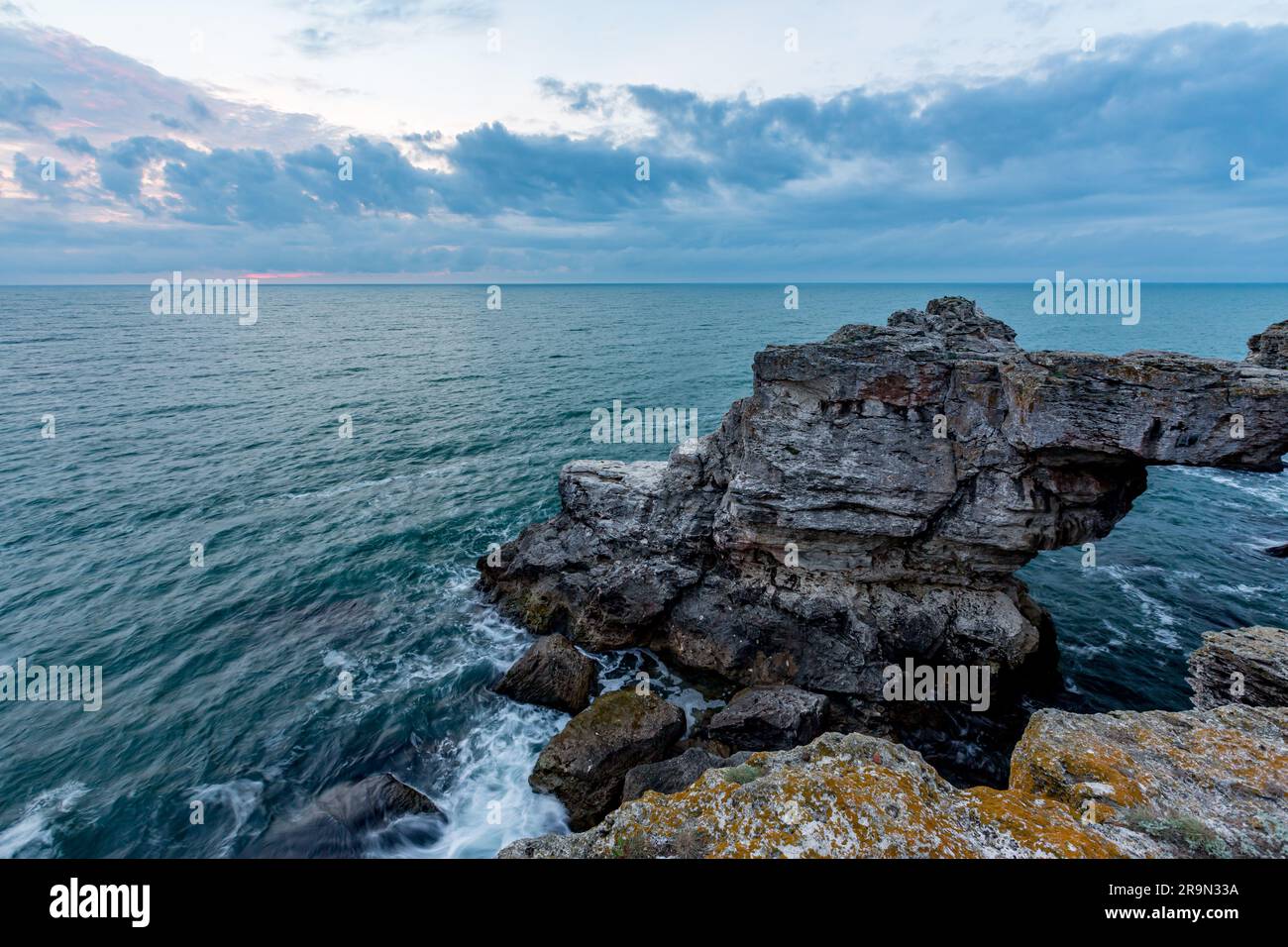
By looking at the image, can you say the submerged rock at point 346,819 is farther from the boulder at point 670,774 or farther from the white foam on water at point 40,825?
the boulder at point 670,774

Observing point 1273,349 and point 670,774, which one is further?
point 1273,349

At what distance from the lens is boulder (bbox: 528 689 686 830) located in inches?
837

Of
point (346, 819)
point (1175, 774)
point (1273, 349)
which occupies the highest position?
point (1273, 349)

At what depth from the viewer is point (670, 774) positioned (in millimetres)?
20344

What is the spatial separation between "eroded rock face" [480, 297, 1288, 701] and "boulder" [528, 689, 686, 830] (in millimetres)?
5409

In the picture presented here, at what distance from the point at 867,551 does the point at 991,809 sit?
20.0 meters

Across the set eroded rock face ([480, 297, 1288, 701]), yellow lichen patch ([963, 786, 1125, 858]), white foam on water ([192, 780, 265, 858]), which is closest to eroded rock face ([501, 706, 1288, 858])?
yellow lichen patch ([963, 786, 1125, 858])

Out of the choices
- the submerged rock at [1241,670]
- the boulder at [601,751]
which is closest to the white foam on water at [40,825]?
the boulder at [601,751]

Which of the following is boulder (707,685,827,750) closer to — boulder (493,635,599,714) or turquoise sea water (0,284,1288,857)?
Answer: turquoise sea water (0,284,1288,857)

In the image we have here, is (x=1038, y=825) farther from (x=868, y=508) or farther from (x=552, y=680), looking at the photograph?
(x=552, y=680)

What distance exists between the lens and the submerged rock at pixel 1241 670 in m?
14.9

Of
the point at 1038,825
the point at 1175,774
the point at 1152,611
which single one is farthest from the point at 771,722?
the point at 1152,611

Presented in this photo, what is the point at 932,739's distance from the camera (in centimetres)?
2361
